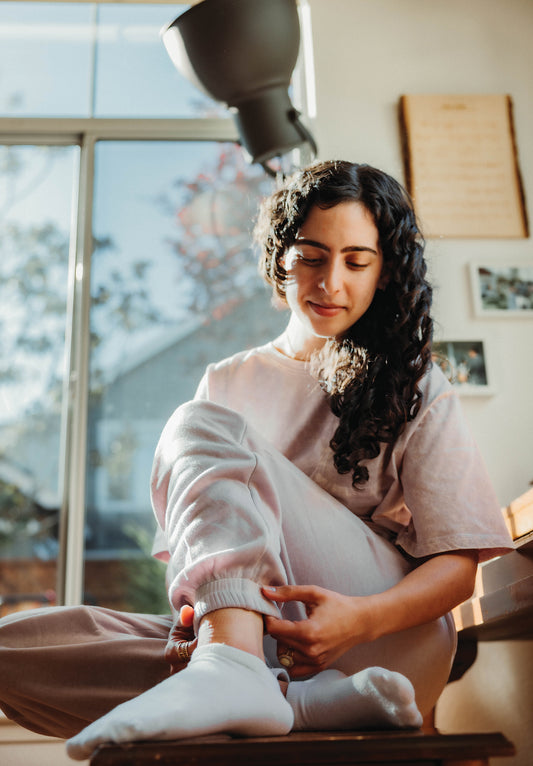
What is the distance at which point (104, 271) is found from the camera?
7.73 ft

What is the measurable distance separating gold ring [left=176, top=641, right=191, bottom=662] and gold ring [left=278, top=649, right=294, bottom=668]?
11 centimetres

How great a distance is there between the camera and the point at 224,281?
2.37 metres

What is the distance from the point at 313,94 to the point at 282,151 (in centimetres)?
38

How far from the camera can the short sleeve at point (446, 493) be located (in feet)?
3.50

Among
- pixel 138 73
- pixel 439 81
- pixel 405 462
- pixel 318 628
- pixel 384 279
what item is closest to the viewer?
pixel 318 628

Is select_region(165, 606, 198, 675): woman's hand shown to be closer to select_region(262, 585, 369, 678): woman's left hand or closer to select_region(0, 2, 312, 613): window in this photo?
select_region(262, 585, 369, 678): woman's left hand

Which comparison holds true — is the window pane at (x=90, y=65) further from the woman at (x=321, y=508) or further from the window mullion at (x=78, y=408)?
the woman at (x=321, y=508)

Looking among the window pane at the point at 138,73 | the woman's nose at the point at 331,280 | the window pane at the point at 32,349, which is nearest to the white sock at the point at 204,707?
the woman's nose at the point at 331,280

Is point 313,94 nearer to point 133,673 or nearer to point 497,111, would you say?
point 497,111

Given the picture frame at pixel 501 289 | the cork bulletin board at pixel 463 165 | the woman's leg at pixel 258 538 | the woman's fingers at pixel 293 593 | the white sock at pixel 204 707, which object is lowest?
the white sock at pixel 204 707

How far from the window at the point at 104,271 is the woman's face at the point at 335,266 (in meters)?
1.11

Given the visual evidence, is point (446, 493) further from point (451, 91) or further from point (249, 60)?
point (451, 91)

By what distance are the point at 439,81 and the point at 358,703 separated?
2014mm

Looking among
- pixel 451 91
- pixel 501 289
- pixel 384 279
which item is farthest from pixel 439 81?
pixel 384 279
